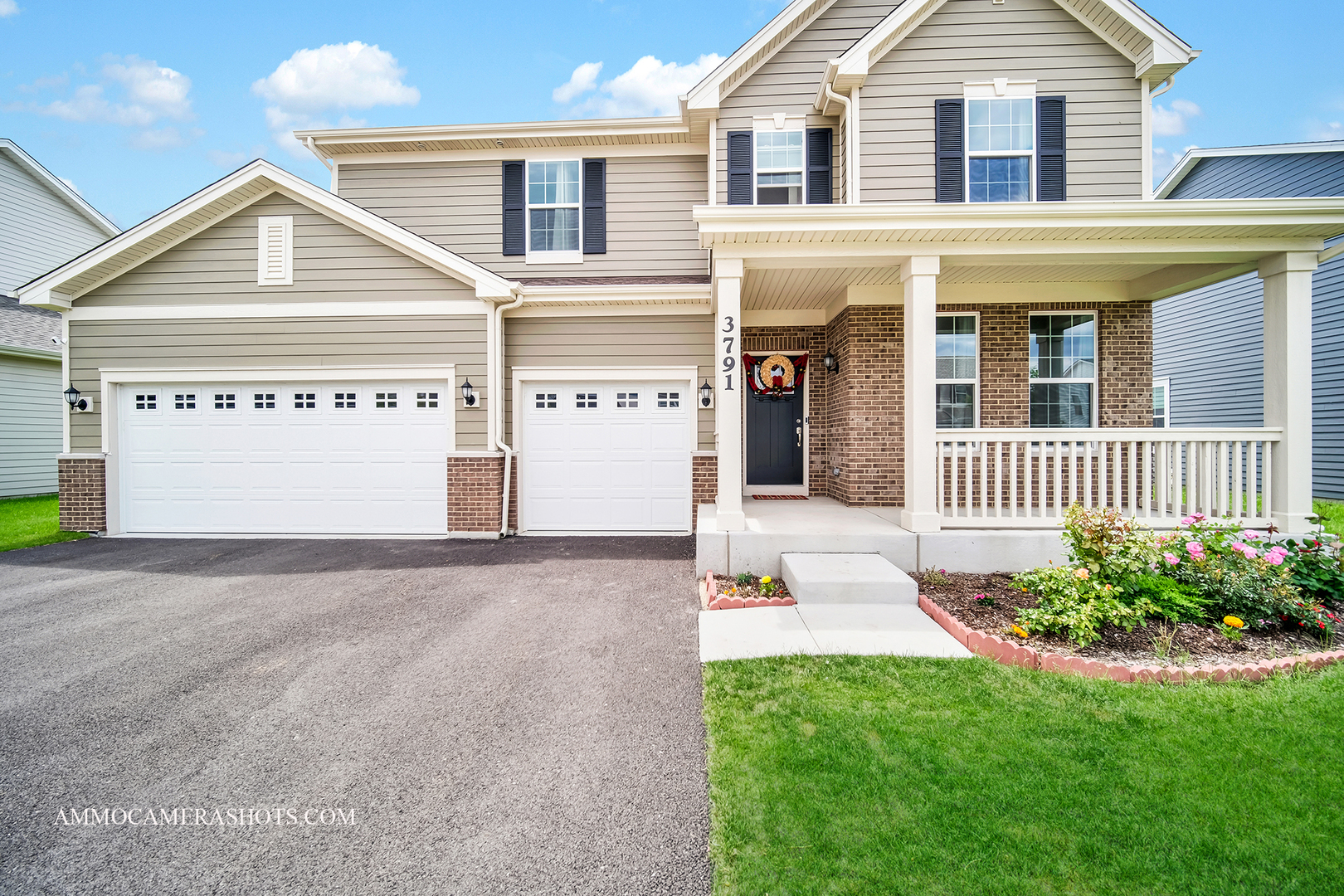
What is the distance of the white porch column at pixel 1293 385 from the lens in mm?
5680

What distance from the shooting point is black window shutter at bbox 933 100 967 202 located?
732 centimetres

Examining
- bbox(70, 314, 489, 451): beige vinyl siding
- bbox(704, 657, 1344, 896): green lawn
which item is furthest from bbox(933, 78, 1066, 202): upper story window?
bbox(70, 314, 489, 451): beige vinyl siding

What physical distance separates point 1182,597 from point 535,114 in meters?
10.4

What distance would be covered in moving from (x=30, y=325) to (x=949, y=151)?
1745 cm

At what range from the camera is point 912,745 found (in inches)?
109

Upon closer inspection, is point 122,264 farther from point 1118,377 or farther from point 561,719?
point 1118,377

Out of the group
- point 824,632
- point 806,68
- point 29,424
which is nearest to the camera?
point 824,632

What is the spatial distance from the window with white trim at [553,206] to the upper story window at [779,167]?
3.12 meters

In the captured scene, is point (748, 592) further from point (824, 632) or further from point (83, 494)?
point (83, 494)

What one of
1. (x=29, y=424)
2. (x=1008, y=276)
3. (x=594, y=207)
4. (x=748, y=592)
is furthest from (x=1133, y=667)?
(x=29, y=424)

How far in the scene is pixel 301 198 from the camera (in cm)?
803

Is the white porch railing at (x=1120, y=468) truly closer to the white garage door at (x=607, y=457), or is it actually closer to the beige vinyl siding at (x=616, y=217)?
the white garage door at (x=607, y=457)

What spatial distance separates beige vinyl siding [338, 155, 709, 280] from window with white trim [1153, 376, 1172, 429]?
11.7 meters

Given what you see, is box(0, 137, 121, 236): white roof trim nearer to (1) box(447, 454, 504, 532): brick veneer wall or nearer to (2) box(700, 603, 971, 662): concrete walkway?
(1) box(447, 454, 504, 532): brick veneer wall
